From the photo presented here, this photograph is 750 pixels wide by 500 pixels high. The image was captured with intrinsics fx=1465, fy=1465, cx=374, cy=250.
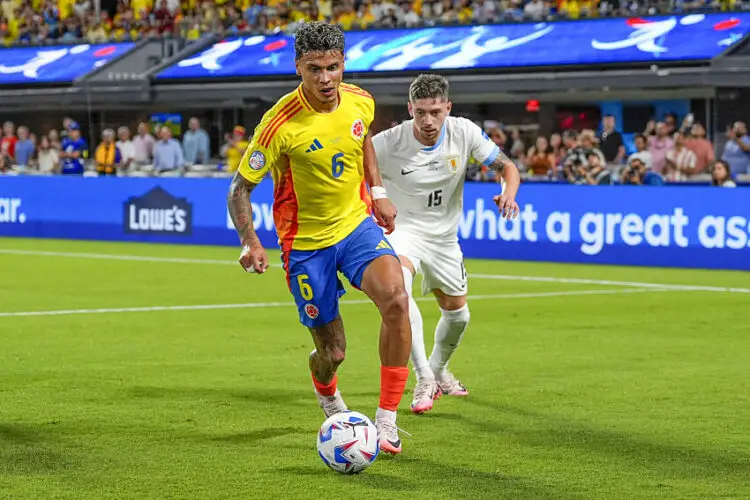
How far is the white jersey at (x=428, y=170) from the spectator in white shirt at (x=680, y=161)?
502 inches

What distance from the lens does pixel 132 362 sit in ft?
37.6

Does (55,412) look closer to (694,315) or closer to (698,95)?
(694,315)

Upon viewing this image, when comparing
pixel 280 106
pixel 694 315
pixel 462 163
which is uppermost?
pixel 280 106

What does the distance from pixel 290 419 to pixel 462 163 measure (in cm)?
211

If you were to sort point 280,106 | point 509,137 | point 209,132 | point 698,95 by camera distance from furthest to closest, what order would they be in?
1. point 209,132
2. point 509,137
3. point 698,95
4. point 280,106

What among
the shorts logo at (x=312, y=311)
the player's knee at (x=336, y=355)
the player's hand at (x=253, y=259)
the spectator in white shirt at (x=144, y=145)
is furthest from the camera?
the spectator in white shirt at (x=144, y=145)

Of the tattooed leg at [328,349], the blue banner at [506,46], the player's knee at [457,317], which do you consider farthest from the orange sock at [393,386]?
the blue banner at [506,46]

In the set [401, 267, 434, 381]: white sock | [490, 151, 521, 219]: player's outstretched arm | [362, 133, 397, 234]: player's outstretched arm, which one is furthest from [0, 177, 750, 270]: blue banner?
[362, 133, 397, 234]: player's outstretched arm

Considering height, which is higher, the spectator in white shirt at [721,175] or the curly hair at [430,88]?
the curly hair at [430,88]

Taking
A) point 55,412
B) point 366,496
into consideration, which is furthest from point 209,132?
point 366,496

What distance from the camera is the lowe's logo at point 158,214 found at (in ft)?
82.6

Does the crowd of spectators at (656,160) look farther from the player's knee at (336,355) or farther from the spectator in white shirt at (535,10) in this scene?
the player's knee at (336,355)

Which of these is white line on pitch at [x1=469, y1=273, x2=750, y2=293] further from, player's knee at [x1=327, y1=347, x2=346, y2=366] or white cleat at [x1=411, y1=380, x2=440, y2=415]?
player's knee at [x1=327, y1=347, x2=346, y2=366]

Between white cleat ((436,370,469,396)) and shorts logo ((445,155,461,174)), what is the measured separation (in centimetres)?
139
